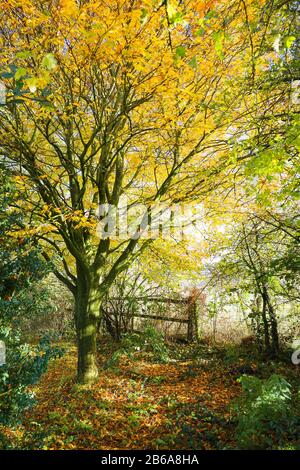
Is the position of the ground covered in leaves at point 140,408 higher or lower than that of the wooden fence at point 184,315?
lower

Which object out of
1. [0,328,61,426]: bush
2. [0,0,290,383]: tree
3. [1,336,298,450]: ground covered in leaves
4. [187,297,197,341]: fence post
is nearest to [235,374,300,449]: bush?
[1,336,298,450]: ground covered in leaves

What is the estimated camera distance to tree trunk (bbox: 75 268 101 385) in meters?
7.08

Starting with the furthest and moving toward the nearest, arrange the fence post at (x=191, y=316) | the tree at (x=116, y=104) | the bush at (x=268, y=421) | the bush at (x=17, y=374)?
the fence post at (x=191, y=316) → the tree at (x=116, y=104) → the bush at (x=268, y=421) → the bush at (x=17, y=374)

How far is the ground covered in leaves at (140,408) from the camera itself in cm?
463

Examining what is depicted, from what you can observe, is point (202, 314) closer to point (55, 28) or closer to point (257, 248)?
point (257, 248)

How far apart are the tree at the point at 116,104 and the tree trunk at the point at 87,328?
0.07 ft

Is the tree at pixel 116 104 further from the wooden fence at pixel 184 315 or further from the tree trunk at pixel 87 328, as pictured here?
the wooden fence at pixel 184 315

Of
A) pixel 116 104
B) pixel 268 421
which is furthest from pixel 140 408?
pixel 116 104

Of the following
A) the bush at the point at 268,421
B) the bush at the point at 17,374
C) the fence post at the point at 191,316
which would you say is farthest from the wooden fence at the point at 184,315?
the bush at the point at 17,374

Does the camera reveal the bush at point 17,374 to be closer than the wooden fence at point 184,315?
Yes

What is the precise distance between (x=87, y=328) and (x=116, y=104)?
487 cm

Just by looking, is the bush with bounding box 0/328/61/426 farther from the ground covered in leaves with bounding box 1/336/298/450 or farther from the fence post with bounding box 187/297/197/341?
the fence post with bounding box 187/297/197/341

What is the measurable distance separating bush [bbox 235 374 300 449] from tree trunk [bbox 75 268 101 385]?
11.9 feet
